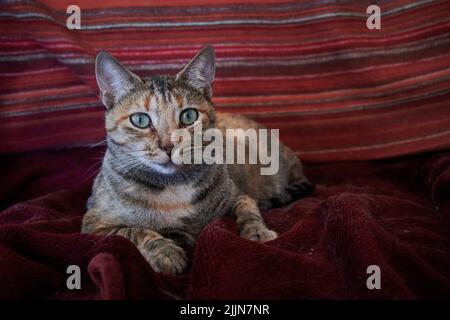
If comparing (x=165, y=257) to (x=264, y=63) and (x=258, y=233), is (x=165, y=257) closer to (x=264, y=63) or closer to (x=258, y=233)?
(x=258, y=233)

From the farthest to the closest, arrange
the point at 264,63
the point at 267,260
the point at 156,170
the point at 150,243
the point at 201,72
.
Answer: the point at 264,63 → the point at 201,72 → the point at 156,170 → the point at 150,243 → the point at 267,260

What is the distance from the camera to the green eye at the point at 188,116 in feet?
4.29

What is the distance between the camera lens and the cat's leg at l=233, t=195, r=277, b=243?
1.23 metres

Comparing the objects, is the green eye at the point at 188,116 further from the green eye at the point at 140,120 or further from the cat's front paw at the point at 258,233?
the cat's front paw at the point at 258,233

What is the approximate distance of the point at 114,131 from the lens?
1.32 meters

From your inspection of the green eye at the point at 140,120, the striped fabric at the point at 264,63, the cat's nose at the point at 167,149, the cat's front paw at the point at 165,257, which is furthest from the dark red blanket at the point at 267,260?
the striped fabric at the point at 264,63

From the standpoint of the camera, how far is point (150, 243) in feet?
3.73

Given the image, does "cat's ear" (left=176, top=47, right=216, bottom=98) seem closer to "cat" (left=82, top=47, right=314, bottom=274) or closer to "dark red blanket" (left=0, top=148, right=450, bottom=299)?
"cat" (left=82, top=47, right=314, bottom=274)

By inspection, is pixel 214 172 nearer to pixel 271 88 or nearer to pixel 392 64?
pixel 271 88

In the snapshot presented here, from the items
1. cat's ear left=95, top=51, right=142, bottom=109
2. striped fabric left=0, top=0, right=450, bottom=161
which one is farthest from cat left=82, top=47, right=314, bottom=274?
striped fabric left=0, top=0, right=450, bottom=161

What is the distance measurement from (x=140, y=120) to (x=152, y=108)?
5 cm

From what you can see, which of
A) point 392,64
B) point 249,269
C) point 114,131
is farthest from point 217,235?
point 392,64

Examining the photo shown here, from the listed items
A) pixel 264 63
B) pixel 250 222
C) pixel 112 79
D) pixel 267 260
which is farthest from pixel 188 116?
pixel 264 63

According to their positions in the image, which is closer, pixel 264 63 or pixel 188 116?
pixel 188 116
